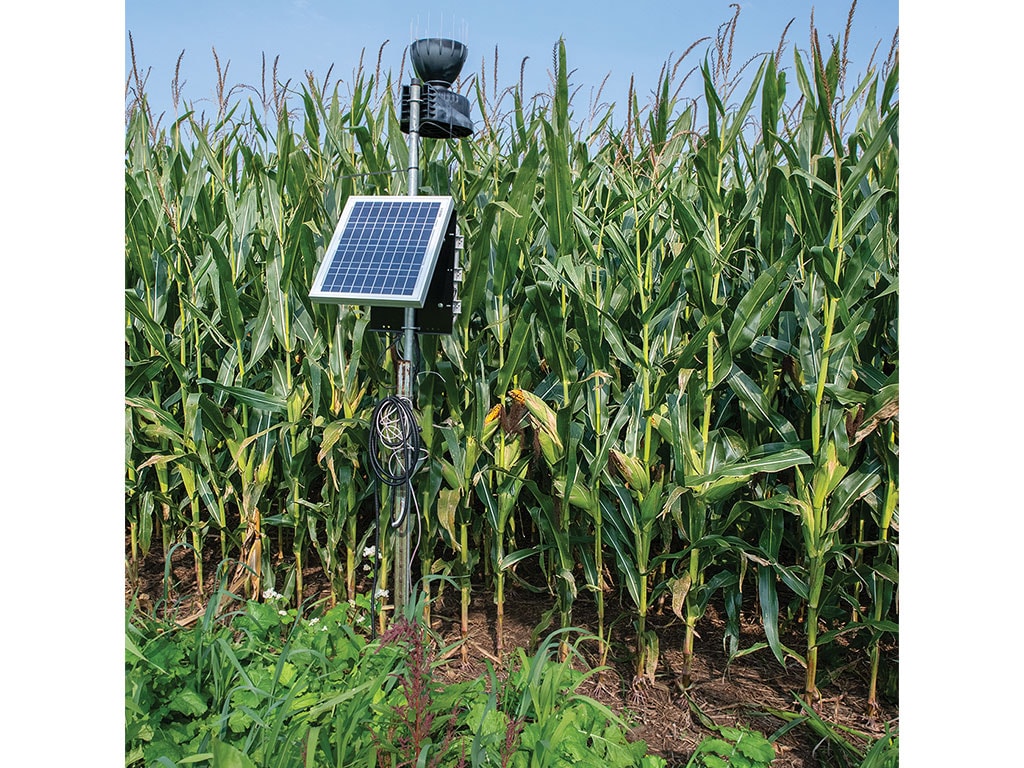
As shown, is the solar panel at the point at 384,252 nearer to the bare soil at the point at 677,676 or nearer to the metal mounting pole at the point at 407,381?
the metal mounting pole at the point at 407,381

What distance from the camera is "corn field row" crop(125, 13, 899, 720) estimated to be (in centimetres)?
215

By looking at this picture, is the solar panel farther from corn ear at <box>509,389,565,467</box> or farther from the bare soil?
the bare soil

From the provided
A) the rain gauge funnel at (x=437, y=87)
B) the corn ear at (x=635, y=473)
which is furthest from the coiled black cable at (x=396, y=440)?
the rain gauge funnel at (x=437, y=87)

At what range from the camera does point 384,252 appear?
216cm

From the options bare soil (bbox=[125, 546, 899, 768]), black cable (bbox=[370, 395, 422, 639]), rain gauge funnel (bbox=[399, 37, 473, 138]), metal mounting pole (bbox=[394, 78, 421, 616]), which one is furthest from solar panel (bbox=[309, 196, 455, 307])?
bare soil (bbox=[125, 546, 899, 768])

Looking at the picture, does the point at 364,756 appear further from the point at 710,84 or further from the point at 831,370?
the point at 710,84

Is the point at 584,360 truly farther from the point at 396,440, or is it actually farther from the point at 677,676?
the point at 677,676

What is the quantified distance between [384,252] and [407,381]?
0.39 metres

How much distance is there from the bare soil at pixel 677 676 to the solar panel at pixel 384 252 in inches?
42.6

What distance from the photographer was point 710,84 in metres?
2.23

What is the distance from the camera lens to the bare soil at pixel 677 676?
2.17 metres

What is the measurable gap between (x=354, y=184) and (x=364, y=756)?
5.89ft

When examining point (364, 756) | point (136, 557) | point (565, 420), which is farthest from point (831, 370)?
point (136, 557)

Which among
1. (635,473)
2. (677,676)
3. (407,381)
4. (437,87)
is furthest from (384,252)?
(677,676)
